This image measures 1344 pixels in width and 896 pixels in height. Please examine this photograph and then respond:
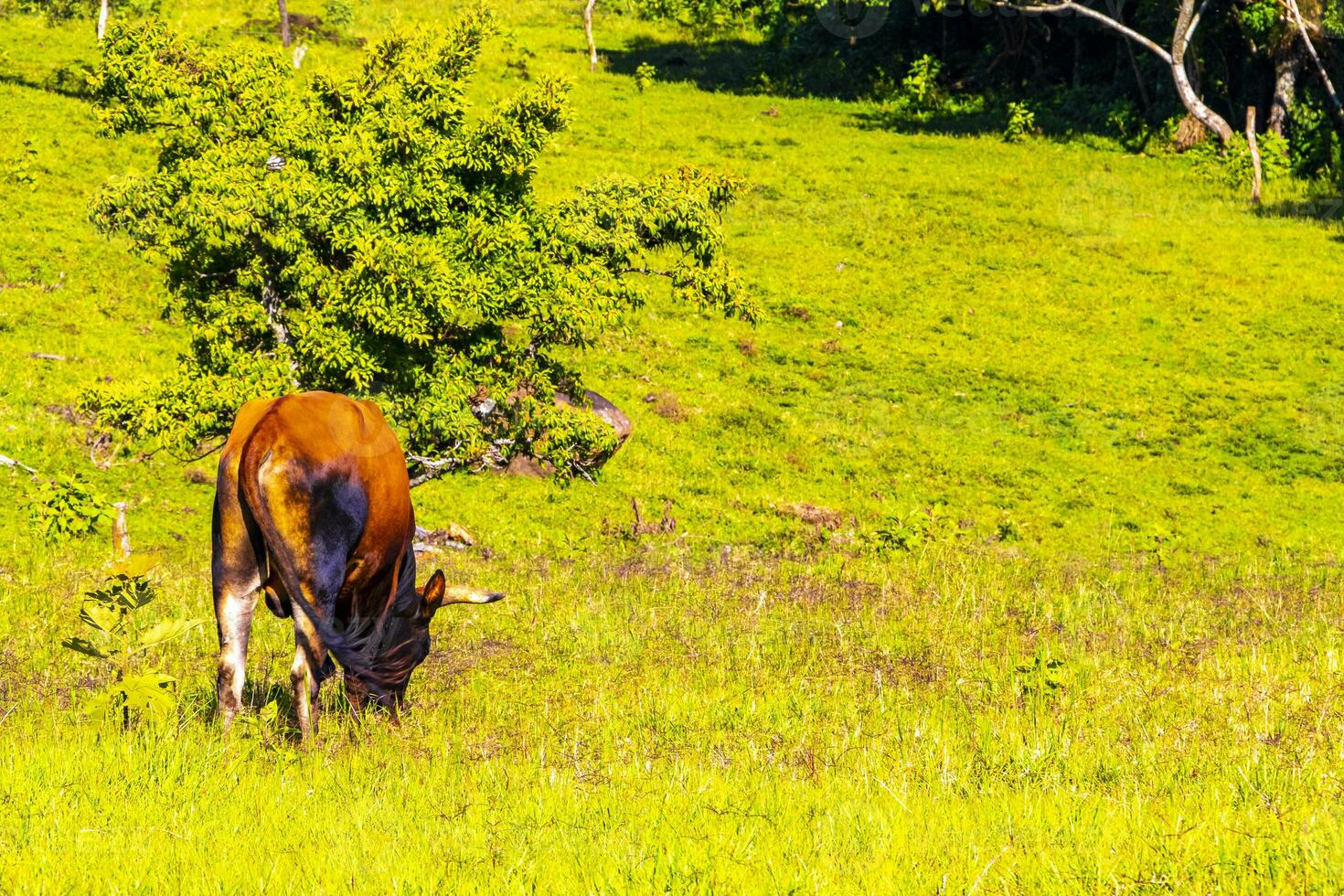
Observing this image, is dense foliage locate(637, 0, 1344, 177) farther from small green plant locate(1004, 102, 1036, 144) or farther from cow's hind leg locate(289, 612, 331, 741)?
cow's hind leg locate(289, 612, 331, 741)

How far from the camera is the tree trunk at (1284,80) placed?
39.6 m

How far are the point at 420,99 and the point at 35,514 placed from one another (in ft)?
28.0

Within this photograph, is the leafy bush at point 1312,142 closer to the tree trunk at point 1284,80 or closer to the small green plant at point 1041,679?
the tree trunk at point 1284,80

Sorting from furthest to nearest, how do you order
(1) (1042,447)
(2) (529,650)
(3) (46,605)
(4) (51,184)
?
(4) (51,184), (1) (1042,447), (3) (46,605), (2) (529,650)

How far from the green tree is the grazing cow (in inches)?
174

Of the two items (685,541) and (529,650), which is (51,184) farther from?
(529,650)

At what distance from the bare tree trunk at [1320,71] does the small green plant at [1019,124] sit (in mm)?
8549

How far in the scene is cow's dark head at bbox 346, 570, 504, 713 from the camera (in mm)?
9273

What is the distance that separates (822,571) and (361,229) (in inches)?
318

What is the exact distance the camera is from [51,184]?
32.3 meters

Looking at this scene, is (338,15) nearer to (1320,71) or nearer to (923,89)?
(923,89)

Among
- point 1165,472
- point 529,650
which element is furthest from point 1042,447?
point 529,650

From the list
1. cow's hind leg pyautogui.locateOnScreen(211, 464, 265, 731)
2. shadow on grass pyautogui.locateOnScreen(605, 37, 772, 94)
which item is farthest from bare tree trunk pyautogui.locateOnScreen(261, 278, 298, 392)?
shadow on grass pyautogui.locateOnScreen(605, 37, 772, 94)

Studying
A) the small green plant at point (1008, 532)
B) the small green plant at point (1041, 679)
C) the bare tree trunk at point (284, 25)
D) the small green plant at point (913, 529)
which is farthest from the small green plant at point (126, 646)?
the bare tree trunk at point (284, 25)
